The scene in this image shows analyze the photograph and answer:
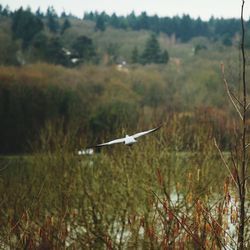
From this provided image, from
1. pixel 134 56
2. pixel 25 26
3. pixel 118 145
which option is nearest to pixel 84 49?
pixel 134 56

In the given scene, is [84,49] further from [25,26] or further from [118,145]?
[118,145]

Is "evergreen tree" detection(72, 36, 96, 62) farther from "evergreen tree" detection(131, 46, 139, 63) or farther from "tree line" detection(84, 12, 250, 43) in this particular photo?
"tree line" detection(84, 12, 250, 43)

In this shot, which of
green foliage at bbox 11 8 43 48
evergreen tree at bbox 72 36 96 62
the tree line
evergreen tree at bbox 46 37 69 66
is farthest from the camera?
the tree line

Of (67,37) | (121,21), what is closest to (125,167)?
(67,37)

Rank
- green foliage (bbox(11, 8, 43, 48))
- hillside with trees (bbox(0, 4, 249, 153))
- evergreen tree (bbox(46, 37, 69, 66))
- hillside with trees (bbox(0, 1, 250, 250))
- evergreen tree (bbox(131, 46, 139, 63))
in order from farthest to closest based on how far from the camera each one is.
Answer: evergreen tree (bbox(131, 46, 139, 63)) < green foliage (bbox(11, 8, 43, 48)) < evergreen tree (bbox(46, 37, 69, 66)) < hillside with trees (bbox(0, 4, 249, 153)) < hillside with trees (bbox(0, 1, 250, 250))

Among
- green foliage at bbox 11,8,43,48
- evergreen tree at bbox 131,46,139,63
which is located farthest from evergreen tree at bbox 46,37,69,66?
evergreen tree at bbox 131,46,139,63

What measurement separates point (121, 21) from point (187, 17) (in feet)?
46.2

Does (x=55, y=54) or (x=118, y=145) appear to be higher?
(x=118, y=145)

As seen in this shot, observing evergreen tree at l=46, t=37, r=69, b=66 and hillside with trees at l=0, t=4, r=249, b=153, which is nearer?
hillside with trees at l=0, t=4, r=249, b=153

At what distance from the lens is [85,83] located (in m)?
46.8

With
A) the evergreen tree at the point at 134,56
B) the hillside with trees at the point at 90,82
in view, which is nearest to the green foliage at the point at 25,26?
the hillside with trees at the point at 90,82

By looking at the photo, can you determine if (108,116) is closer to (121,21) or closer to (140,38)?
(140,38)

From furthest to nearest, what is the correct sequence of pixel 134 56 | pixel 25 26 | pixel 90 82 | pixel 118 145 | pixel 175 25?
pixel 175 25 < pixel 134 56 < pixel 25 26 < pixel 90 82 < pixel 118 145

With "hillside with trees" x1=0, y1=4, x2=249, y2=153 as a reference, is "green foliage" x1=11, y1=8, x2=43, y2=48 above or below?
above
